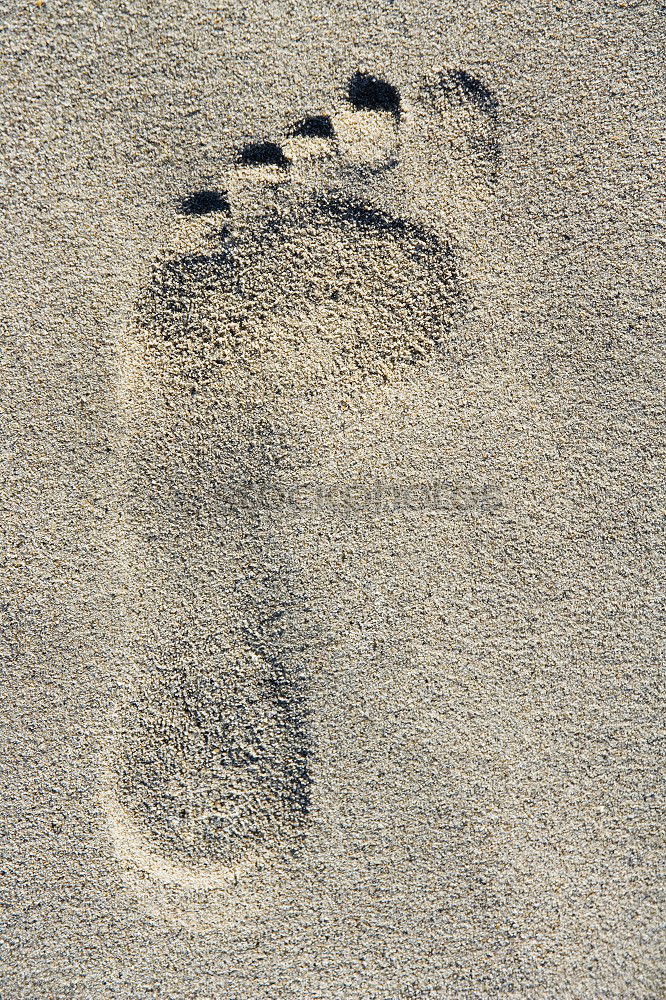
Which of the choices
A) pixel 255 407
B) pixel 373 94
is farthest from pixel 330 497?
pixel 373 94

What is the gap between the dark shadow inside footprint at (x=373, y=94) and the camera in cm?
210

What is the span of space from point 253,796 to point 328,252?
1.79m

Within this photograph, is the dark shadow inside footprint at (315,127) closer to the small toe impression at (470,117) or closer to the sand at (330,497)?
the sand at (330,497)

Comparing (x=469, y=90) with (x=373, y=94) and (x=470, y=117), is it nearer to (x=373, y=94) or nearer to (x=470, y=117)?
(x=470, y=117)

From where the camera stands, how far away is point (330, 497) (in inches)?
84.2

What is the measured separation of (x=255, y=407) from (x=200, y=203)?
0.70m

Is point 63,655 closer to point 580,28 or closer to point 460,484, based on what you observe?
point 460,484

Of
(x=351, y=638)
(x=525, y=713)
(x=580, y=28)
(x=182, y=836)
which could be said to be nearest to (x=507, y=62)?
(x=580, y=28)

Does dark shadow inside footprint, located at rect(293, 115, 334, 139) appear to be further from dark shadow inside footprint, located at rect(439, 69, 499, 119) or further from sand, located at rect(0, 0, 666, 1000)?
dark shadow inside footprint, located at rect(439, 69, 499, 119)

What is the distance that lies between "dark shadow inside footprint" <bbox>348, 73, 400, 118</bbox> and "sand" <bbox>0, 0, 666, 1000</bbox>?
0.04ft

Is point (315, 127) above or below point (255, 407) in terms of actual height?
above

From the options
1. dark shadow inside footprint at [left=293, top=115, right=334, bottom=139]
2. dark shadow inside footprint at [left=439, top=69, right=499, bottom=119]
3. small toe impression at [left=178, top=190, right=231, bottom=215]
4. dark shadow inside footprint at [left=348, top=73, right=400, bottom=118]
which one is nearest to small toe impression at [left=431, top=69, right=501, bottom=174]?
dark shadow inside footprint at [left=439, top=69, right=499, bottom=119]

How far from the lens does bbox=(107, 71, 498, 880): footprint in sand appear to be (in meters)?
2.09

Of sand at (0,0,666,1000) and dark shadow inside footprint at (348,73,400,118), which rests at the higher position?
dark shadow inside footprint at (348,73,400,118)
